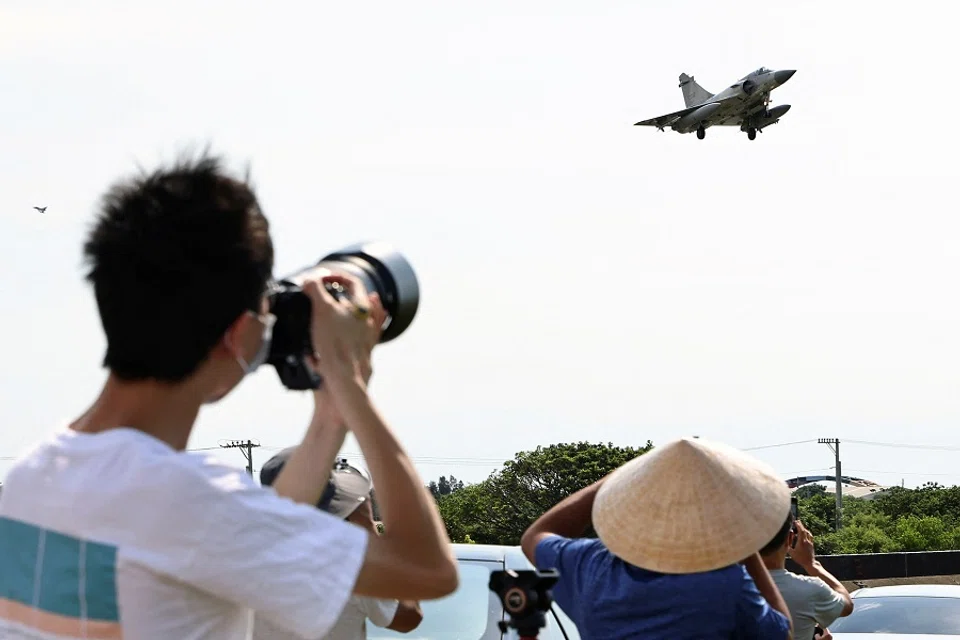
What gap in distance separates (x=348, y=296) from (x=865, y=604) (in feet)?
26.4

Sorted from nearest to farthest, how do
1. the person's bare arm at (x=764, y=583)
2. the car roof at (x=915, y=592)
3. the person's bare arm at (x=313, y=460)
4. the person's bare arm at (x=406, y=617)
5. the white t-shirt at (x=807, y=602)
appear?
1. the person's bare arm at (x=313, y=460)
2. the person's bare arm at (x=764, y=583)
3. the person's bare arm at (x=406, y=617)
4. the white t-shirt at (x=807, y=602)
5. the car roof at (x=915, y=592)

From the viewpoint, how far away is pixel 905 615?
922 cm

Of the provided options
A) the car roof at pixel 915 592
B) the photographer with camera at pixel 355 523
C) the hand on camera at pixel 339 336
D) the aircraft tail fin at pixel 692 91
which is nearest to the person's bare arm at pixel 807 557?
the photographer with camera at pixel 355 523

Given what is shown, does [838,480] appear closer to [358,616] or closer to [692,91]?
[692,91]

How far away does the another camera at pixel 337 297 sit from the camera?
223cm

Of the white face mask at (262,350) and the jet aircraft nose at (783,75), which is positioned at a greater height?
the jet aircraft nose at (783,75)

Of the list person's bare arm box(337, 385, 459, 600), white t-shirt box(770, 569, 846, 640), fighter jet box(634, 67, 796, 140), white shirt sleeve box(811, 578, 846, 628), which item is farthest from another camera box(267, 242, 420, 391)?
fighter jet box(634, 67, 796, 140)

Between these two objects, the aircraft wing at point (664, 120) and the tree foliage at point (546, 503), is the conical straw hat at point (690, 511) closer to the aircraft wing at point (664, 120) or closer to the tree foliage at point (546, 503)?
the tree foliage at point (546, 503)

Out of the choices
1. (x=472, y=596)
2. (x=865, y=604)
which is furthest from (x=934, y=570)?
(x=472, y=596)

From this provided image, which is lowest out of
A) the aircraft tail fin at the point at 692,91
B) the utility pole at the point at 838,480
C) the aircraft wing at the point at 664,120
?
the utility pole at the point at 838,480

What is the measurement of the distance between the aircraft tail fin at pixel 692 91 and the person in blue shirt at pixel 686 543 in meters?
71.4

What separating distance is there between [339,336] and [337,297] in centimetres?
10

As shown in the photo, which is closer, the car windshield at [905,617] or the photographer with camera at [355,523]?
the photographer with camera at [355,523]

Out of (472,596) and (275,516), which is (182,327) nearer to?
(275,516)
